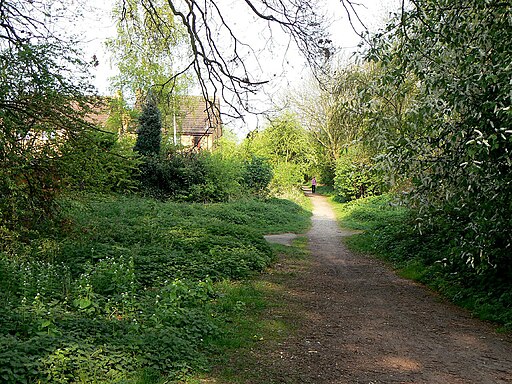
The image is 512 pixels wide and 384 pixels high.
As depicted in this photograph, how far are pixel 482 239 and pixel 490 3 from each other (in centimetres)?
335

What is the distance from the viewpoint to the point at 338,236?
1817 centimetres

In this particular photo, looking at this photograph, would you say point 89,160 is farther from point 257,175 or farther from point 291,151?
point 291,151

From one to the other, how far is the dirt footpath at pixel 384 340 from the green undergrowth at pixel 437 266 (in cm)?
28

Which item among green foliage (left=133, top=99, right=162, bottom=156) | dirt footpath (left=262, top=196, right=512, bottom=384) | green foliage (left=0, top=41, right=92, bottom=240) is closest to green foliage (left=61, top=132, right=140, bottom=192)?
green foliage (left=0, top=41, right=92, bottom=240)

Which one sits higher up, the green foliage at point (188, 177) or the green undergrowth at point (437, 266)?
the green foliage at point (188, 177)

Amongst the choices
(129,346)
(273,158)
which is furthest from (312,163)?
(129,346)

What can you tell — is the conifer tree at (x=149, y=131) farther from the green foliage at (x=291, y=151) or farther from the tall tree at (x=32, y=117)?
the tall tree at (x=32, y=117)

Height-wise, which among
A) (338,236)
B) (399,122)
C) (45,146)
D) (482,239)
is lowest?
(338,236)

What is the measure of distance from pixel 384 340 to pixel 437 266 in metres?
4.49

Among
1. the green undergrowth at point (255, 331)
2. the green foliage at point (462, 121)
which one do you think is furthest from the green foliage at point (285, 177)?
the green foliage at point (462, 121)

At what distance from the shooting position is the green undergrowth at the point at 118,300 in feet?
13.6

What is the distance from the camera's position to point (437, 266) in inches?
397

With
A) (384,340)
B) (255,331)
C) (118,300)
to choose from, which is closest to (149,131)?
(118,300)

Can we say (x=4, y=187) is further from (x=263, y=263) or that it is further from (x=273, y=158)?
(x=273, y=158)
